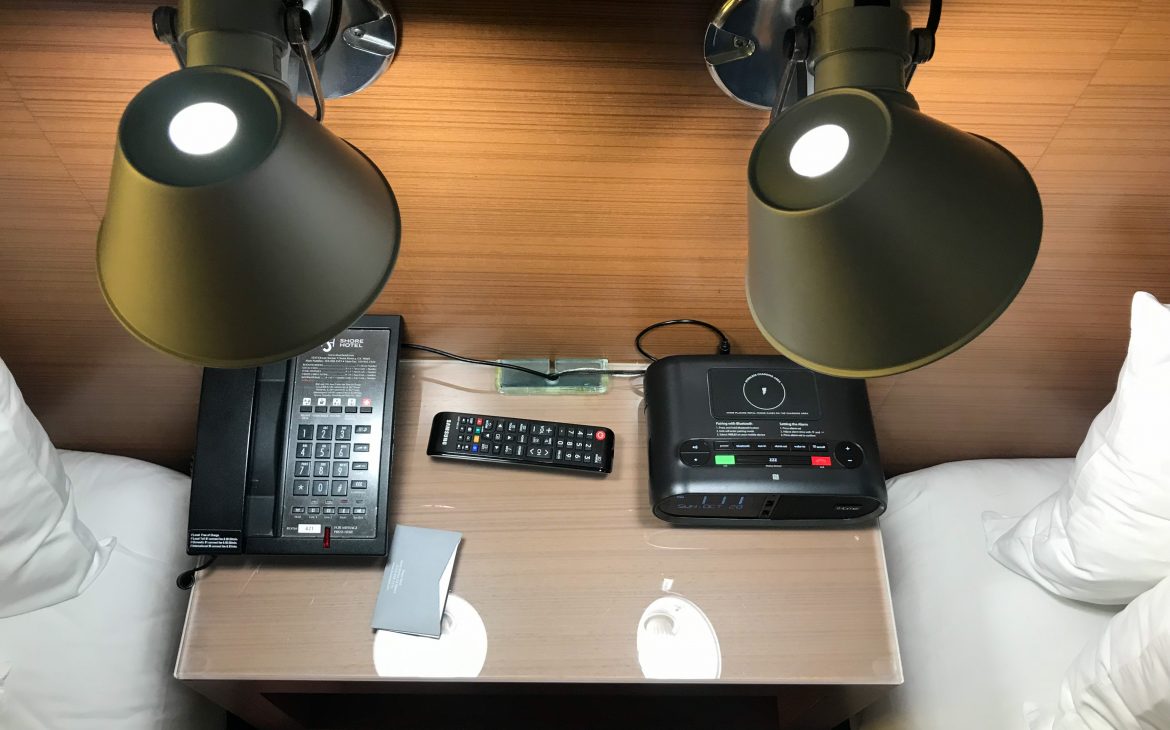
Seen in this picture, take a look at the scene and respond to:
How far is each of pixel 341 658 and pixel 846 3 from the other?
79cm

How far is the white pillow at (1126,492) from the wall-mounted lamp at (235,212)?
81 centimetres

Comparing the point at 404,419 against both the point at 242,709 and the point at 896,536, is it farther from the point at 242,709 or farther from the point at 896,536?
the point at 896,536

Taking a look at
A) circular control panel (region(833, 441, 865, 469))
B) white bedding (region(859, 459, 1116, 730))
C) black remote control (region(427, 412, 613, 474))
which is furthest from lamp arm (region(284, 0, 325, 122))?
white bedding (region(859, 459, 1116, 730))

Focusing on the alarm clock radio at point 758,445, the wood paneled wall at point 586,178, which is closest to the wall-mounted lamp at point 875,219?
the wood paneled wall at point 586,178

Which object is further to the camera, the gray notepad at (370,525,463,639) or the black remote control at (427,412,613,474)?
the black remote control at (427,412,613,474)

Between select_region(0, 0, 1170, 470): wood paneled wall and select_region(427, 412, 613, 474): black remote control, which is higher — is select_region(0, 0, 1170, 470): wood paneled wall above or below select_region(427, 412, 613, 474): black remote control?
above

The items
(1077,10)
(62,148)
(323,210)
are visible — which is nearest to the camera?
(323,210)

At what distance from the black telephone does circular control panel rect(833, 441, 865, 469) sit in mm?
528

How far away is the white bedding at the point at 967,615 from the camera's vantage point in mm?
921

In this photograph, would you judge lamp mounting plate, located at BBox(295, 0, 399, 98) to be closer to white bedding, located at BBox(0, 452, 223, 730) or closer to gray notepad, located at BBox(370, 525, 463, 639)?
gray notepad, located at BBox(370, 525, 463, 639)

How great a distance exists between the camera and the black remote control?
3.16 feet

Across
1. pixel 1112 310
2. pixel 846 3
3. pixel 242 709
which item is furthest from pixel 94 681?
pixel 1112 310

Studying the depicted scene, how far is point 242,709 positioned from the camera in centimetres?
103

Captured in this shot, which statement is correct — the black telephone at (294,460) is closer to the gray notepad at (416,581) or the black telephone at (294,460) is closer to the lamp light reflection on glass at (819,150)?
the gray notepad at (416,581)
